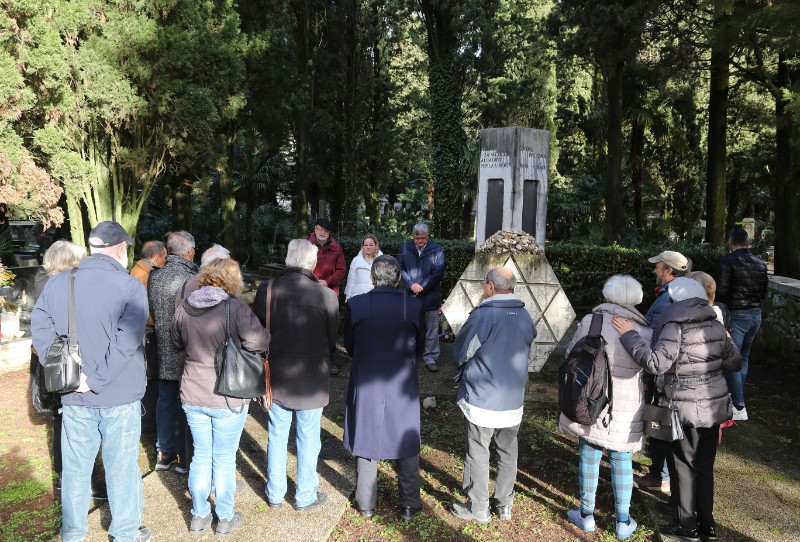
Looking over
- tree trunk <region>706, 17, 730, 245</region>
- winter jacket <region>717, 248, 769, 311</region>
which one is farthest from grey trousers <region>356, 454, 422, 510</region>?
tree trunk <region>706, 17, 730, 245</region>

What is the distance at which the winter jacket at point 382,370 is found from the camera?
366 cm

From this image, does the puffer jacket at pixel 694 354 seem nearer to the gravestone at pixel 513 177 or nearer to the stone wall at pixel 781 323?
the gravestone at pixel 513 177

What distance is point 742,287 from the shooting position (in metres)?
5.85

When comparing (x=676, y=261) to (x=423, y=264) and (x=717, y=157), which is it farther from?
(x=717, y=157)

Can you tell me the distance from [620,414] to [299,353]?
80.9 inches

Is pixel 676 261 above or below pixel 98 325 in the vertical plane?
above

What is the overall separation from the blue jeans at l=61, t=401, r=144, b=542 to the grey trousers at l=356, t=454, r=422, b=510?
137 centimetres

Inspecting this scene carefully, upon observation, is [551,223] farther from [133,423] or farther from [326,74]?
[133,423]

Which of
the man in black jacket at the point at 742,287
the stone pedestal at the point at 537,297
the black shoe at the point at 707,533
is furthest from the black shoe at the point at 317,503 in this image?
the man in black jacket at the point at 742,287

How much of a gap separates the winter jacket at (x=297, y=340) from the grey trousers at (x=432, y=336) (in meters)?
3.60

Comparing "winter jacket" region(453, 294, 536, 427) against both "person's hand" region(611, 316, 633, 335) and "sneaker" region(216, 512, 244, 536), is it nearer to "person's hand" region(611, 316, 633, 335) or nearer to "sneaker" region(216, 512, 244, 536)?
"person's hand" region(611, 316, 633, 335)

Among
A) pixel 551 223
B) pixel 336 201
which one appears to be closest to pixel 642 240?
pixel 551 223

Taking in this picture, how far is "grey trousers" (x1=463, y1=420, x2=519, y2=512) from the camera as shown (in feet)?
12.2

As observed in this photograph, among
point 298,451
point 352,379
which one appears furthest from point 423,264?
point 298,451
